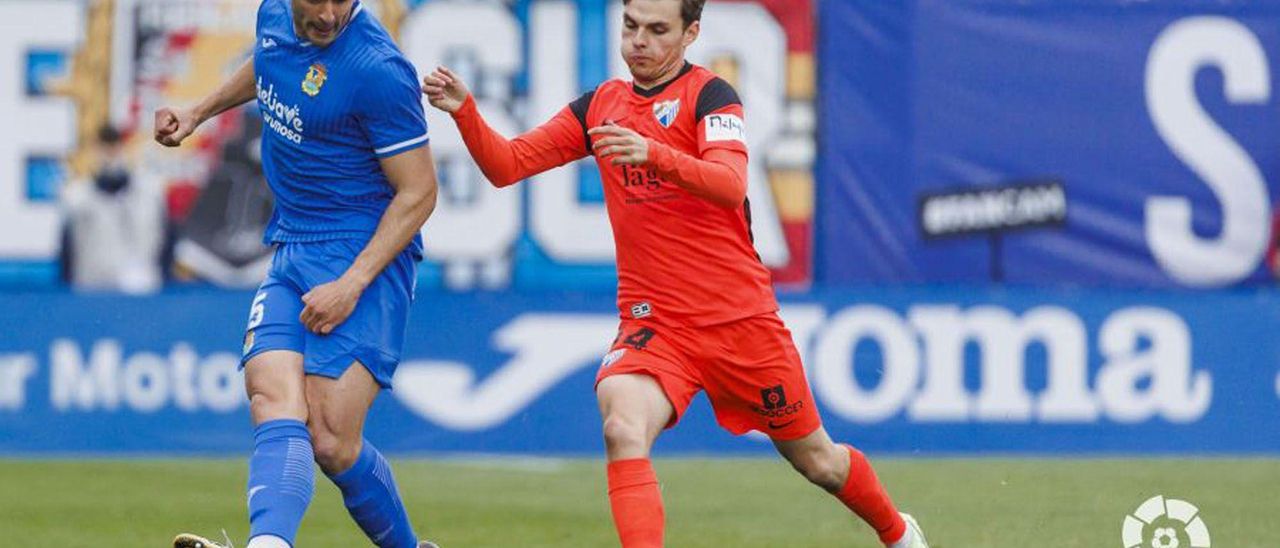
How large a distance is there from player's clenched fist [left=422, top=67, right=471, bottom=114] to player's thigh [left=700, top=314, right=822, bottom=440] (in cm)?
110

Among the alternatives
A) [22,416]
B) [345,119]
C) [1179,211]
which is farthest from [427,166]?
[1179,211]

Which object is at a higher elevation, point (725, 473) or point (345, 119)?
point (345, 119)

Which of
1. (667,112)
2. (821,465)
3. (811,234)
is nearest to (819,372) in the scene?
(811,234)

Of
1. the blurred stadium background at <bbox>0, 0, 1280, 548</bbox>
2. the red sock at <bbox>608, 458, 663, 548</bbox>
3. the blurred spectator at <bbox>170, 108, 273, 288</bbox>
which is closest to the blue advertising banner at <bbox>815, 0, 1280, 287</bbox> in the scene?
the blurred stadium background at <bbox>0, 0, 1280, 548</bbox>

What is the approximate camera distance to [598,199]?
16.3 m

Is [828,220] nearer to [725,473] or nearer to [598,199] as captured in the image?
[598,199]

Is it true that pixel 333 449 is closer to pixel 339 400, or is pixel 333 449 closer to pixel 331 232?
pixel 339 400

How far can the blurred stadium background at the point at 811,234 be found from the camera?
47.2 ft

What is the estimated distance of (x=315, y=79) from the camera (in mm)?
7281

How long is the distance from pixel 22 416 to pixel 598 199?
4.33 m

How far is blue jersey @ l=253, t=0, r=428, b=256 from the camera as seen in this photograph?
728 cm

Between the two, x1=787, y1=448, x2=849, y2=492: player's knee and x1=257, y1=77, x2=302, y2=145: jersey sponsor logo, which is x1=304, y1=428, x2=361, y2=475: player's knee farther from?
x1=787, y1=448, x2=849, y2=492: player's knee

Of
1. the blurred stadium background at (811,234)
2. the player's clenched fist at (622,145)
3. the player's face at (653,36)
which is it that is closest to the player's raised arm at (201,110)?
the player's face at (653,36)

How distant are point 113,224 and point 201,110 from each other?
825 centimetres
